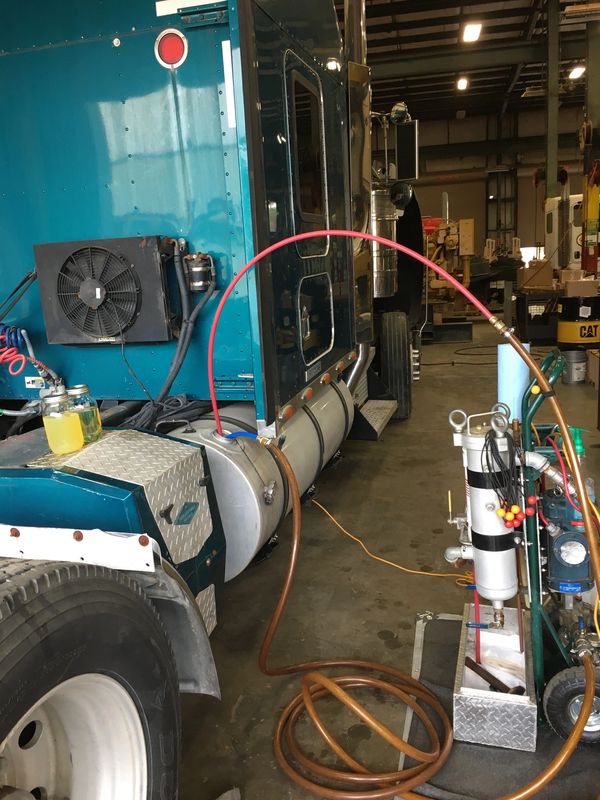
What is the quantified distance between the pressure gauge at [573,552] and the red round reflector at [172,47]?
7.31 feet

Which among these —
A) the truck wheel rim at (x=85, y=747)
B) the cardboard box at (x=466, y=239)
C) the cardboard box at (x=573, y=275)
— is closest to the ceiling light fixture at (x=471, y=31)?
the cardboard box at (x=466, y=239)

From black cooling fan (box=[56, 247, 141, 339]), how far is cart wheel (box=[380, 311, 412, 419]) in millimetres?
3681

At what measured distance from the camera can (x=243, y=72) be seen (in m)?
2.17

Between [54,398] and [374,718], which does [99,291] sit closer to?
[54,398]

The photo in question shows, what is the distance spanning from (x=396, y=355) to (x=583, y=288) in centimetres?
410

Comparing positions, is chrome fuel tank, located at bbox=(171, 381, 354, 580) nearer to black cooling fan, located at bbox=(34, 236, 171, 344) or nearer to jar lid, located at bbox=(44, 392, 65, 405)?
black cooling fan, located at bbox=(34, 236, 171, 344)

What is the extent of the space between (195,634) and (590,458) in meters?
3.69

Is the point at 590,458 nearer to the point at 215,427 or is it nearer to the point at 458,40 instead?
the point at 215,427

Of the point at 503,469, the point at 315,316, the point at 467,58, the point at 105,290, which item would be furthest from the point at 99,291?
the point at 467,58

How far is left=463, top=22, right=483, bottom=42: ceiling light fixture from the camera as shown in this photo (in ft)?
36.7

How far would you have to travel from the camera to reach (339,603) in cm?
296

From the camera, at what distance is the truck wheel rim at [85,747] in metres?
1.43

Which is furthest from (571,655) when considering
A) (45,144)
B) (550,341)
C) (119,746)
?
(550,341)

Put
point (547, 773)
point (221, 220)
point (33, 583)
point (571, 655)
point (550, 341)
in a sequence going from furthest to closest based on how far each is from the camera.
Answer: point (550, 341) → point (221, 220) → point (571, 655) → point (547, 773) → point (33, 583)
